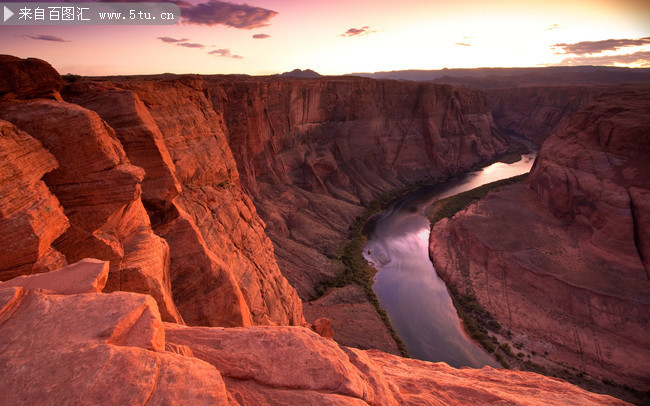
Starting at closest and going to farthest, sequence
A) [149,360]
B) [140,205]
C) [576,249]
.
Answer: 1. [149,360]
2. [140,205]
3. [576,249]

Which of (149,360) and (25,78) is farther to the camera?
(25,78)

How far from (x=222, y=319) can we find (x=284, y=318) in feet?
18.6

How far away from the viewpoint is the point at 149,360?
552 centimetres

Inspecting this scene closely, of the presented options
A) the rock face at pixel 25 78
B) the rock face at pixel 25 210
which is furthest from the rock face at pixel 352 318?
the rock face at pixel 25 78

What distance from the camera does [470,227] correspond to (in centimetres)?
3456

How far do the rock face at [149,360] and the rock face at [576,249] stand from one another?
1909 cm

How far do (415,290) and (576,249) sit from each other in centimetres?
1397

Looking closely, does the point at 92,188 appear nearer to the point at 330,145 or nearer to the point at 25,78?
the point at 25,78

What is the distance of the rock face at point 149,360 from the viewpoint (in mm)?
4953

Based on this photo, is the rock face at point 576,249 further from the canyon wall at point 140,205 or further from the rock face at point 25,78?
the rock face at point 25,78

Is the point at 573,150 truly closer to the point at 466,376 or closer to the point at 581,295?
the point at 581,295

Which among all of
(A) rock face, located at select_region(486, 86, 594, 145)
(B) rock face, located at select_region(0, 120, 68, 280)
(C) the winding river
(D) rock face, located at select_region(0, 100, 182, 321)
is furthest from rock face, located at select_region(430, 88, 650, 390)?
(A) rock face, located at select_region(486, 86, 594, 145)

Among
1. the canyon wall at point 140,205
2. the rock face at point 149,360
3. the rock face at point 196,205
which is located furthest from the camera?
the rock face at point 196,205

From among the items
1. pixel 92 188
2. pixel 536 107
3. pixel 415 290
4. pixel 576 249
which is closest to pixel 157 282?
pixel 92 188
